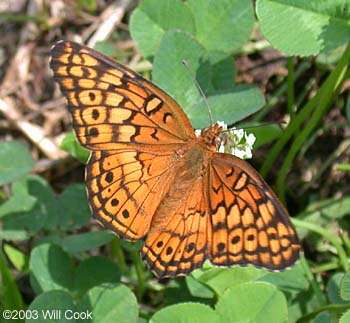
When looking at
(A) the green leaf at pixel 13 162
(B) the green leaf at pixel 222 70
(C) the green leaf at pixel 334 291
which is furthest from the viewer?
(A) the green leaf at pixel 13 162

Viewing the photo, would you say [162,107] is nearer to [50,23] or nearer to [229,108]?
[229,108]

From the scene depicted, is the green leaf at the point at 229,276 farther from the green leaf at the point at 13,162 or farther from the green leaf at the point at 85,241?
the green leaf at the point at 13,162

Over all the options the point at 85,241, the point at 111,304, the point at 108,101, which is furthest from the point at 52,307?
the point at 108,101

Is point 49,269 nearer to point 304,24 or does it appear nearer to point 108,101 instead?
point 108,101

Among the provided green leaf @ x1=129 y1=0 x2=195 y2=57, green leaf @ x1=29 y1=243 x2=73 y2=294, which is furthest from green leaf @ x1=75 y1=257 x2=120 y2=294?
green leaf @ x1=129 y1=0 x2=195 y2=57

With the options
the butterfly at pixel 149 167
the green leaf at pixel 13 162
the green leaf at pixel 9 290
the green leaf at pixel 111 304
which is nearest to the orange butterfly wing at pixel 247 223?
the butterfly at pixel 149 167

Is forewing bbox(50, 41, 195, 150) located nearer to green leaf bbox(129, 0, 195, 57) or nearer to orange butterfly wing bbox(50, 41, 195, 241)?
orange butterfly wing bbox(50, 41, 195, 241)
